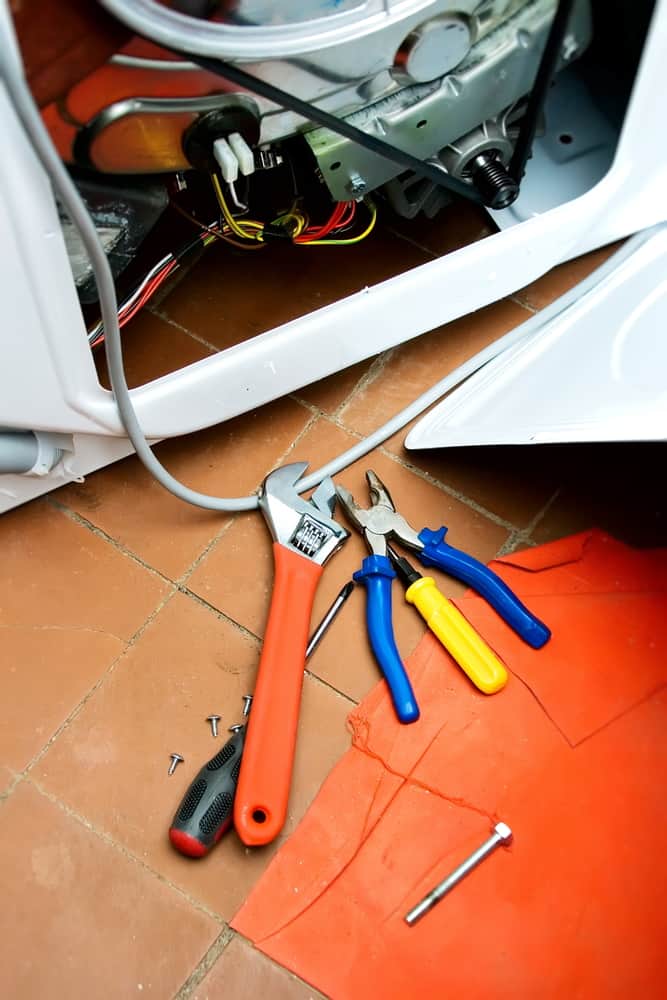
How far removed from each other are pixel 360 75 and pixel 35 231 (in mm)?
314

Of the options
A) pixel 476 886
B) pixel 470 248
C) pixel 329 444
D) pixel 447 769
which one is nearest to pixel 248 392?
pixel 329 444

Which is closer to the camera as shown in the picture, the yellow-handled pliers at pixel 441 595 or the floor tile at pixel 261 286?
the yellow-handled pliers at pixel 441 595

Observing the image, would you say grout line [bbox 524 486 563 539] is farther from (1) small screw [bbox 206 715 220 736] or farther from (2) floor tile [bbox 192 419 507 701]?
(1) small screw [bbox 206 715 220 736]

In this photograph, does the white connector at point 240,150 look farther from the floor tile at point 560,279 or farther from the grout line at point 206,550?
the floor tile at point 560,279

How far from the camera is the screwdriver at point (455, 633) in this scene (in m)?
0.94

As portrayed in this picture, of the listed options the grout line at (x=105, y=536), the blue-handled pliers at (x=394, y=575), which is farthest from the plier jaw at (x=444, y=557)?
the grout line at (x=105, y=536)

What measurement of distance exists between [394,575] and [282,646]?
0.48 ft

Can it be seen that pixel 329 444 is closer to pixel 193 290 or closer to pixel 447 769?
pixel 193 290

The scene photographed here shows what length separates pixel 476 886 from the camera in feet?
2.90

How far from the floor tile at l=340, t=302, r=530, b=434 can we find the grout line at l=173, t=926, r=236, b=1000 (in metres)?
0.55

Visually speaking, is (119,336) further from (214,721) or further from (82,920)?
(82,920)

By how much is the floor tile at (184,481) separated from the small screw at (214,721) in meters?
0.16

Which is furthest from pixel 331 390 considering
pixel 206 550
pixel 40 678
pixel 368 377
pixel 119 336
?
pixel 40 678

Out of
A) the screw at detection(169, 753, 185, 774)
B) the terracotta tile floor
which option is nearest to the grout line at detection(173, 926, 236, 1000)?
the terracotta tile floor
